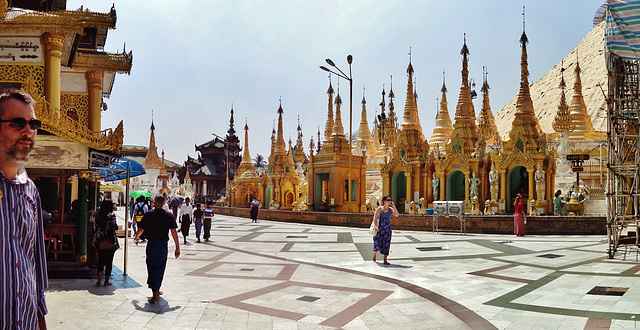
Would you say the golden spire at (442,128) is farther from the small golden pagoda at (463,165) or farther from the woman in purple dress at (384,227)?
the woman in purple dress at (384,227)

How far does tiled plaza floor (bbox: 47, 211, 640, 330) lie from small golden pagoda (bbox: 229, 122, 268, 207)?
1360 inches

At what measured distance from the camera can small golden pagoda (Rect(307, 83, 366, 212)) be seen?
3259 centimetres

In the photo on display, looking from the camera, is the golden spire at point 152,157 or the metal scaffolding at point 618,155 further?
the golden spire at point 152,157

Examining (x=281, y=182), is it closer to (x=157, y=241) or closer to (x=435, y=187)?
(x=435, y=187)

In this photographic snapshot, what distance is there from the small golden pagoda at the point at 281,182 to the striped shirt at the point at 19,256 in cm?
3952

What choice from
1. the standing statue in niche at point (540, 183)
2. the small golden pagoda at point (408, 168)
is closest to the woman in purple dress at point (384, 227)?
the standing statue in niche at point (540, 183)

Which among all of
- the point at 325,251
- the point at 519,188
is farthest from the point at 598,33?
the point at 325,251

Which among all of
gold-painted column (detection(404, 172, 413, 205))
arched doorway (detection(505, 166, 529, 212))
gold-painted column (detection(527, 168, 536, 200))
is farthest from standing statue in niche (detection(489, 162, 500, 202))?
gold-painted column (detection(404, 172, 413, 205))

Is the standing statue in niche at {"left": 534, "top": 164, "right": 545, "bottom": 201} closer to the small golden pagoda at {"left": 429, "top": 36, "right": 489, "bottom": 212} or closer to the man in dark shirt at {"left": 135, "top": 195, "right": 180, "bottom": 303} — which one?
the small golden pagoda at {"left": 429, "top": 36, "right": 489, "bottom": 212}

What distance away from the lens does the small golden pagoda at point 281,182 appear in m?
43.4

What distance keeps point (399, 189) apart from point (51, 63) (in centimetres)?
2625

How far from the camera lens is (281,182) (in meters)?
43.4

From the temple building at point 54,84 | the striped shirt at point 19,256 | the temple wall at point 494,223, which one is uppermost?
→ the temple building at point 54,84

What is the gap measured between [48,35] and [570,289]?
12.1 metres
